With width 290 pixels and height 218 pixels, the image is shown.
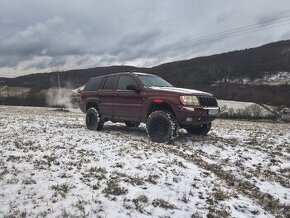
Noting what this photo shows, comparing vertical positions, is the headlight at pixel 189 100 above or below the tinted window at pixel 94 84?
below

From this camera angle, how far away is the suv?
10.6 m

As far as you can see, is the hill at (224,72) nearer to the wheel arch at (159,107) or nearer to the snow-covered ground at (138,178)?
the wheel arch at (159,107)

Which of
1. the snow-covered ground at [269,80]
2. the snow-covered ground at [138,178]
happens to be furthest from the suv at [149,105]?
the snow-covered ground at [269,80]

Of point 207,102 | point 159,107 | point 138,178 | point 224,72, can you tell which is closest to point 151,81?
point 159,107

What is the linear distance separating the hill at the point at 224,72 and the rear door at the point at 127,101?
281 feet

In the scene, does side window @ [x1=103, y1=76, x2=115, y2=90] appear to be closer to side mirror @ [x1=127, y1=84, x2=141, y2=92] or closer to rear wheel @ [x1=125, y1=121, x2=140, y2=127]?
side mirror @ [x1=127, y1=84, x2=141, y2=92]

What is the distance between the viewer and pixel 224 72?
126m

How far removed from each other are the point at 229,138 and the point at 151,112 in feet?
10.00

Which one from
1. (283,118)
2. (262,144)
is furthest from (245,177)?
(283,118)

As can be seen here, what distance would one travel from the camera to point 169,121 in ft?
34.4

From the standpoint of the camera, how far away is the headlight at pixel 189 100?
10524 mm

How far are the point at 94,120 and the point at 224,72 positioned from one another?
11721 cm

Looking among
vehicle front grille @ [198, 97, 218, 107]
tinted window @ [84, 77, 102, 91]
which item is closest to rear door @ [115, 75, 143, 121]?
tinted window @ [84, 77, 102, 91]

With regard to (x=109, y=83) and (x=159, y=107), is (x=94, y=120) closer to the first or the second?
(x=109, y=83)
